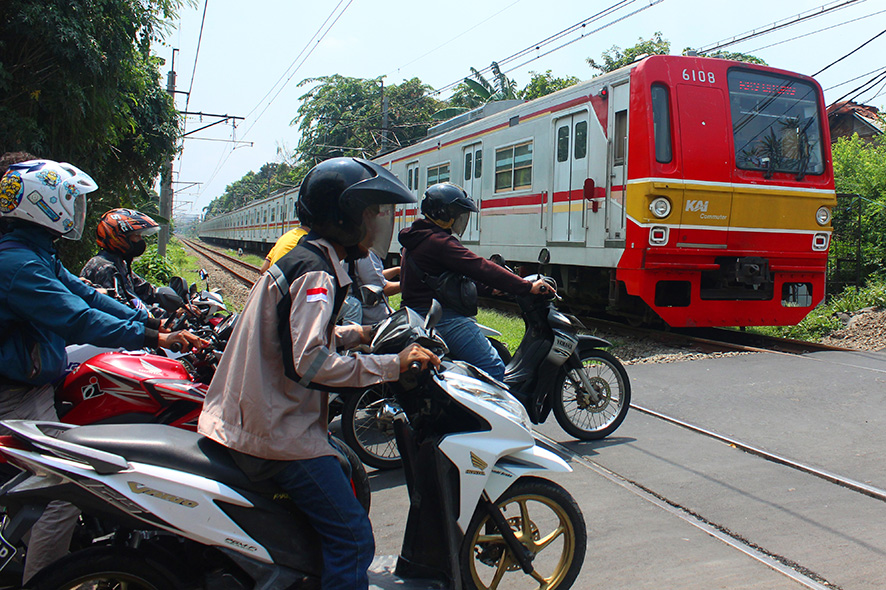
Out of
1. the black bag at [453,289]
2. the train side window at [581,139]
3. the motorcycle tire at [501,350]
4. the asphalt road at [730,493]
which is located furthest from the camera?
the train side window at [581,139]

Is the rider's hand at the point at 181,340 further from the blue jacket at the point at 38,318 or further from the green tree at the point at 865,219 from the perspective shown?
the green tree at the point at 865,219

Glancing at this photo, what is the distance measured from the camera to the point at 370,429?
4668mm

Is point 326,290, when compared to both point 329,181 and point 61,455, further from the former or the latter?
point 61,455

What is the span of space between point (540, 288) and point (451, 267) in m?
0.59

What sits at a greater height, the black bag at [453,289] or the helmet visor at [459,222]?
the helmet visor at [459,222]

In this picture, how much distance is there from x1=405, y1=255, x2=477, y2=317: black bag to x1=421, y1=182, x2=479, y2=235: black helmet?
1.03 feet

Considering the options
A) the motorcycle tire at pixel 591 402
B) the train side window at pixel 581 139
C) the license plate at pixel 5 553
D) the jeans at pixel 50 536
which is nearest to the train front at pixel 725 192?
the train side window at pixel 581 139

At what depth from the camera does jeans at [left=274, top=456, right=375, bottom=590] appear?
2389mm

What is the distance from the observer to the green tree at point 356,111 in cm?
4291

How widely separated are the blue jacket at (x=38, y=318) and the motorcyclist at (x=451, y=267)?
1.93 meters

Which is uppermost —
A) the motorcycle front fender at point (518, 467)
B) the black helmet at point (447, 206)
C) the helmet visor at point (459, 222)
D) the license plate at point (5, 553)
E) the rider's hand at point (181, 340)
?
the black helmet at point (447, 206)

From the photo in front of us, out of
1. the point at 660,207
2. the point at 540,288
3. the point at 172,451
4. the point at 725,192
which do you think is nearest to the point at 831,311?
the point at 725,192

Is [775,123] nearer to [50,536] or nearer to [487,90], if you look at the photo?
[50,536]

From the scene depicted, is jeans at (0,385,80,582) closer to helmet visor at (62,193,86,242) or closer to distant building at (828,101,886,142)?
helmet visor at (62,193,86,242)
